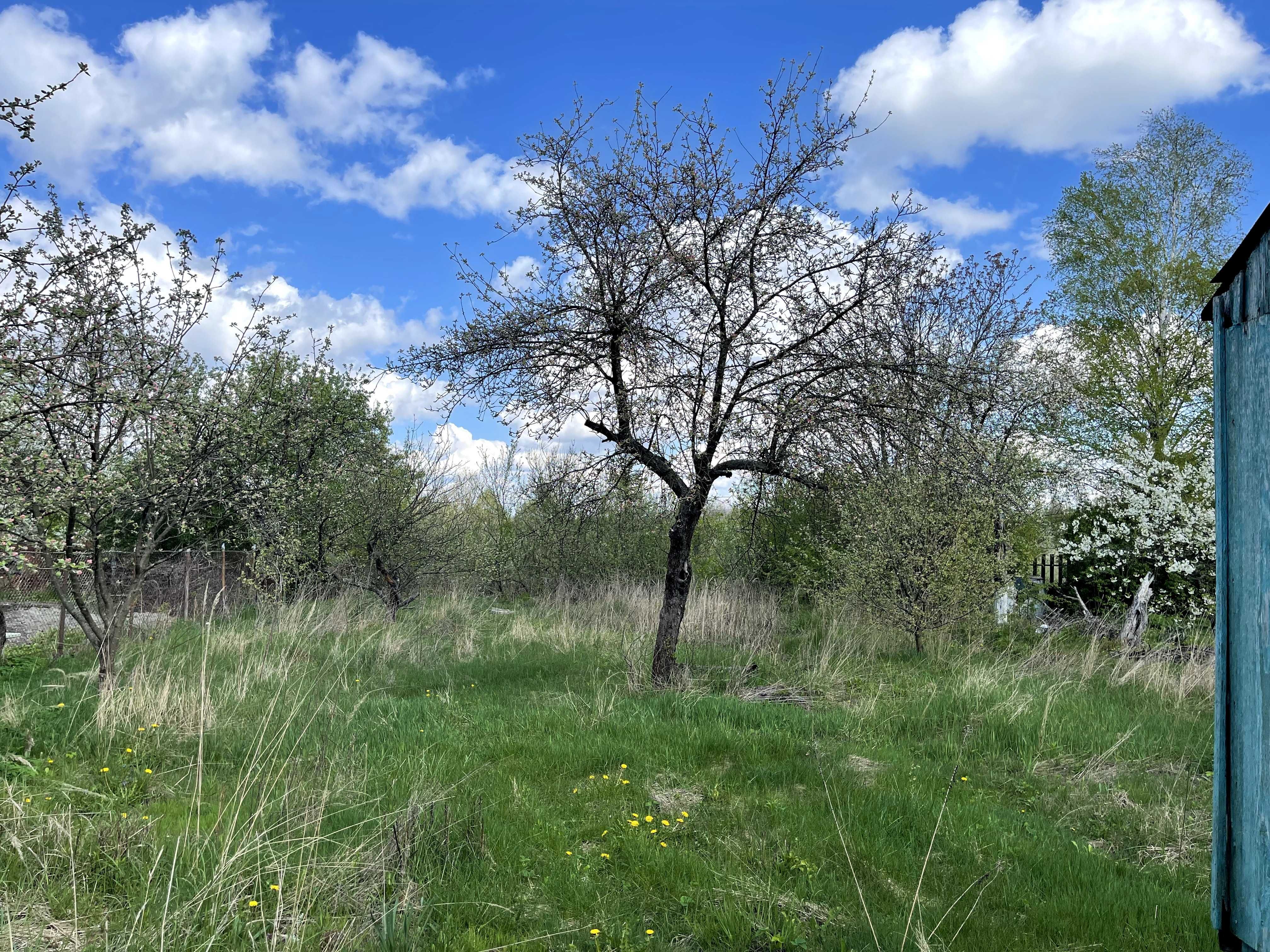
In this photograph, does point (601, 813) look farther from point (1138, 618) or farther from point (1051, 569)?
point (1051, 569)

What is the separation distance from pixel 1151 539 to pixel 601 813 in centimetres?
1225

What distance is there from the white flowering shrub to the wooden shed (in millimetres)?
11975

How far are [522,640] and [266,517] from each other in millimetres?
4068

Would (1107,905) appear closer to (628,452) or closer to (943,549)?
(628,452)

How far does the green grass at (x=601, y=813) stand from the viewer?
3348 mm

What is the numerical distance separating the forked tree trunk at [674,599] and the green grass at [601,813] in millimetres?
549

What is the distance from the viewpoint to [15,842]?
3.51 metres

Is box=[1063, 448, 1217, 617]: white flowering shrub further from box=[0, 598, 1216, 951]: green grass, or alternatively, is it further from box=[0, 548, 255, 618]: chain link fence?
box=[0, 548, 255, 618]: chain link fence

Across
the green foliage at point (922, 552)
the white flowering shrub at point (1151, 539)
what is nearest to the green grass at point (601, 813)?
the green foliage at point (922, 552)

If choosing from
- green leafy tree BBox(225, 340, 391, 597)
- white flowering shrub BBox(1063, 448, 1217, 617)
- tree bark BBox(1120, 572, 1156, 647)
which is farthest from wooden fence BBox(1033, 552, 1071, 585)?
green leafy tree BBox(225, 340, 391, 597)

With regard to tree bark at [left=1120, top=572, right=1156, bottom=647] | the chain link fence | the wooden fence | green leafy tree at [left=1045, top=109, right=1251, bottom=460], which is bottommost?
the chain link fence

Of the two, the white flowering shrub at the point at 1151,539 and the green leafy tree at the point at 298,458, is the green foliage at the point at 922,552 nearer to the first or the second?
the white flowering shrub at the point at 1151,539

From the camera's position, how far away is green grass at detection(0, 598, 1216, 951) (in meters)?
3.35

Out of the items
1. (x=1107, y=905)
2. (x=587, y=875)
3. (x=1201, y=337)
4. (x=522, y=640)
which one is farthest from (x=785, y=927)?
(x=1201, y=337)
